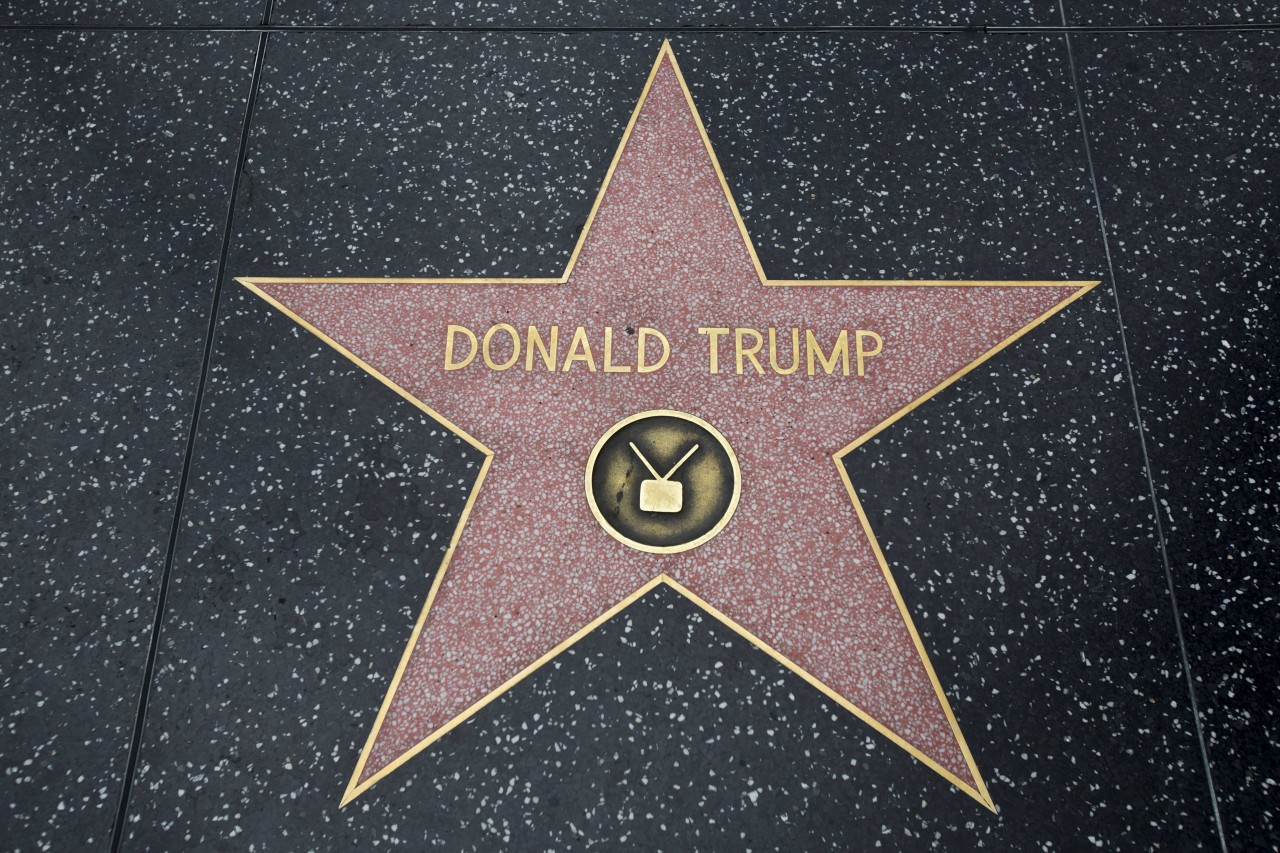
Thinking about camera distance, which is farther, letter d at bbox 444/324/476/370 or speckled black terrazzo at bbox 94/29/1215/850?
letter d at bbox 444/324/476/370

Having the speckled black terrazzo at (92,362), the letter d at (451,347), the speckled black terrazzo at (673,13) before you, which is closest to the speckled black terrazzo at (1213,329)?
the speckled black terrazzo at (673,13)

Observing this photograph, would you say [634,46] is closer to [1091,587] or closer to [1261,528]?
[1091,587]

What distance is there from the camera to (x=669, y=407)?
1.45m

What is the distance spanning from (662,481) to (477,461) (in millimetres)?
331

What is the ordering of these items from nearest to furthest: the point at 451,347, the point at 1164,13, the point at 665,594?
the point at 665,594
the point at 451,347
the point at 1164,13

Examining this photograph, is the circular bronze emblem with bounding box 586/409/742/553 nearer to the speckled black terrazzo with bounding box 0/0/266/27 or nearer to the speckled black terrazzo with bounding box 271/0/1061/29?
the speckled black terrazzo with bounding box 271/0/1061/29

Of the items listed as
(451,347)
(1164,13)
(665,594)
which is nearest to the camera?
(665,594)

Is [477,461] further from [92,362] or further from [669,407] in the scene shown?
[92,362]

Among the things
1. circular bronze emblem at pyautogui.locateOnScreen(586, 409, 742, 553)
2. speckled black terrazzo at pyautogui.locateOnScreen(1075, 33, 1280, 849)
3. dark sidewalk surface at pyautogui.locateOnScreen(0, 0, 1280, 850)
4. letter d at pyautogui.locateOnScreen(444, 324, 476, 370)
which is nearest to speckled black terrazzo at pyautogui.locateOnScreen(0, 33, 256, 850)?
dark sidewalk surface at pyautogui.locateOnScreen(0, 0, 1280, 850)

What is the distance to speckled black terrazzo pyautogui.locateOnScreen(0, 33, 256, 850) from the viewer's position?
1312 mm

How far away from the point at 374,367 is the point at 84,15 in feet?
3.52

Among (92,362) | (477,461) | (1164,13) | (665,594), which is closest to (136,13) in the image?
(92,362)

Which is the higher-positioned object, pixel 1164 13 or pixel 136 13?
pixel 1164 13

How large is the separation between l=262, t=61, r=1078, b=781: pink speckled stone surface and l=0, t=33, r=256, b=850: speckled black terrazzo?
11.0 inches
